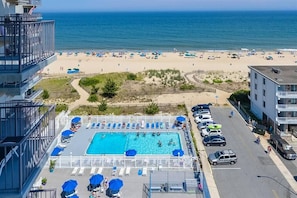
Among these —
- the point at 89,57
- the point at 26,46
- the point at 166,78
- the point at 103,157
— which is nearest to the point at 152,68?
the point at 166,78

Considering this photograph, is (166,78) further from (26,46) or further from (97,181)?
(26,46)

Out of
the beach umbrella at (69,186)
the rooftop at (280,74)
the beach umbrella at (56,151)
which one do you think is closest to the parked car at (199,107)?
the rooftop at (280,74)

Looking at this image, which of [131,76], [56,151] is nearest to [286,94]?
[56,151]

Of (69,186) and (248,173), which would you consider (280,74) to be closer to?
(248,173)

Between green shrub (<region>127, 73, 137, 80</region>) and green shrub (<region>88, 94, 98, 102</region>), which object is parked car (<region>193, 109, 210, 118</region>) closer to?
green shrub (<region>88, 94, 98, 102</region>)

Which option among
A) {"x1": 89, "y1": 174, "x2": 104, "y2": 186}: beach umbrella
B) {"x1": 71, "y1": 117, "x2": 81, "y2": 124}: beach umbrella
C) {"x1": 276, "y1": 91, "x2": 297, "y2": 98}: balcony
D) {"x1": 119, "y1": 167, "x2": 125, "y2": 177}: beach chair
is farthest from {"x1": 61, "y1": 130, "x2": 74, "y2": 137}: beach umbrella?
{"x1": 276, "y1": 91, "x2": 297, "y2": 98}: balcony

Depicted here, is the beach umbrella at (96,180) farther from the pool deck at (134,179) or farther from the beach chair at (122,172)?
the beach chair at (122,172)
